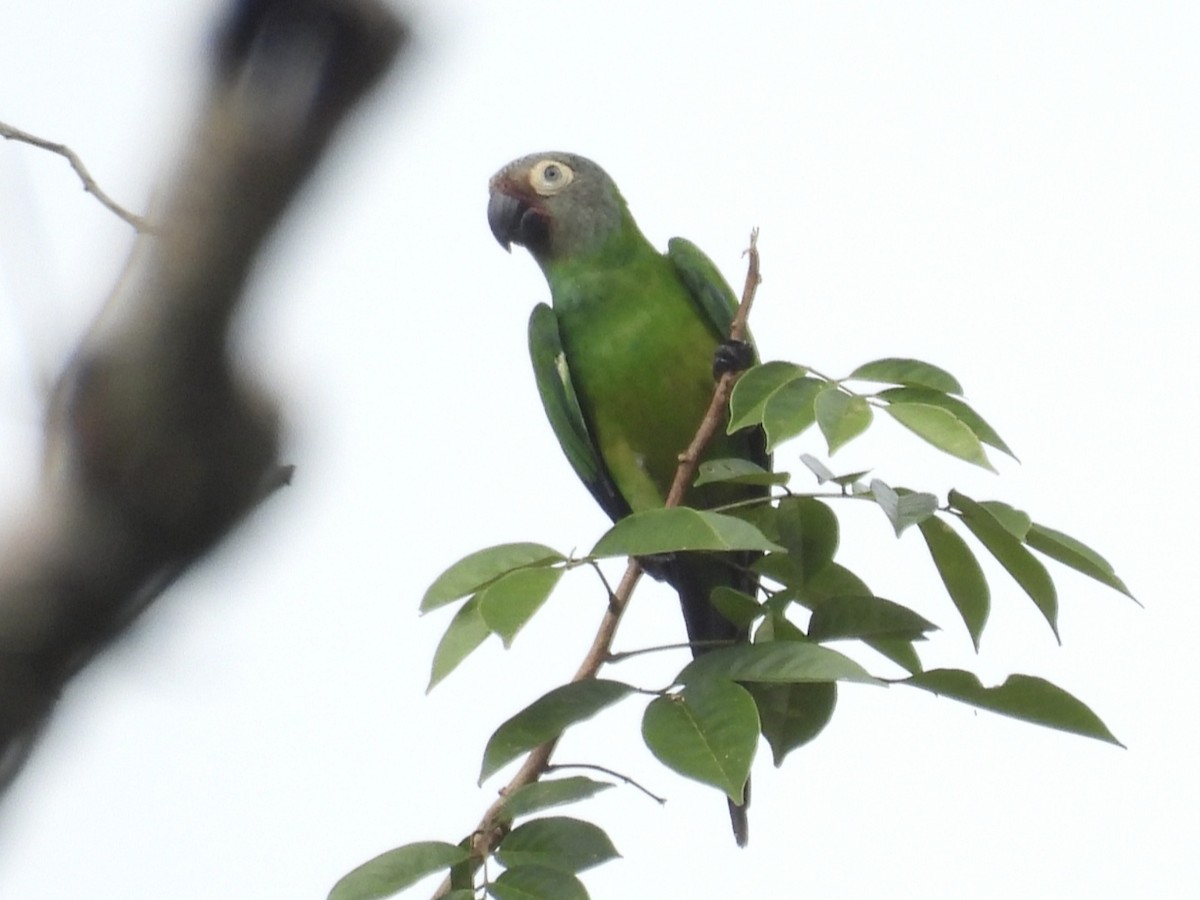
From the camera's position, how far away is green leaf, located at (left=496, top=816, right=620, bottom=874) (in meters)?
1.18

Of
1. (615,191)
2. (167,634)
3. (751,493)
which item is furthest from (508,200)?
(167,634)

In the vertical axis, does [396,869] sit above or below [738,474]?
below

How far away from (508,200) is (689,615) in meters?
1.14

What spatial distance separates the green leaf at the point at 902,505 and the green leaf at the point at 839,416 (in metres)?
0.06

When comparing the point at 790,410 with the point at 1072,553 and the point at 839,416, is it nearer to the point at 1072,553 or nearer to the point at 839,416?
the point at 839,416

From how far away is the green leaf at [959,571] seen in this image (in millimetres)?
1421

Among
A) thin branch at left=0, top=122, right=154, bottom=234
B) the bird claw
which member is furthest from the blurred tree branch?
the bird claw

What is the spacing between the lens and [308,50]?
2.12ft

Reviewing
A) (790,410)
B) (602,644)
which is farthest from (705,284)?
(602,644)

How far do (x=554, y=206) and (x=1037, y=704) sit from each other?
2.22m

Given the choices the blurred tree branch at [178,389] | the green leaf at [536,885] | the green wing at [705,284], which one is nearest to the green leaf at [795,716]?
the green leaf at [536,885]

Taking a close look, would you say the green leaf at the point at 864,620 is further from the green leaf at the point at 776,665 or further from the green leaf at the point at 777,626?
the green leaf at the point at 776,665

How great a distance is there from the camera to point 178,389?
65cm

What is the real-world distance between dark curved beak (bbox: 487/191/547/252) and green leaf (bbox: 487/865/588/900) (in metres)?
2.27
